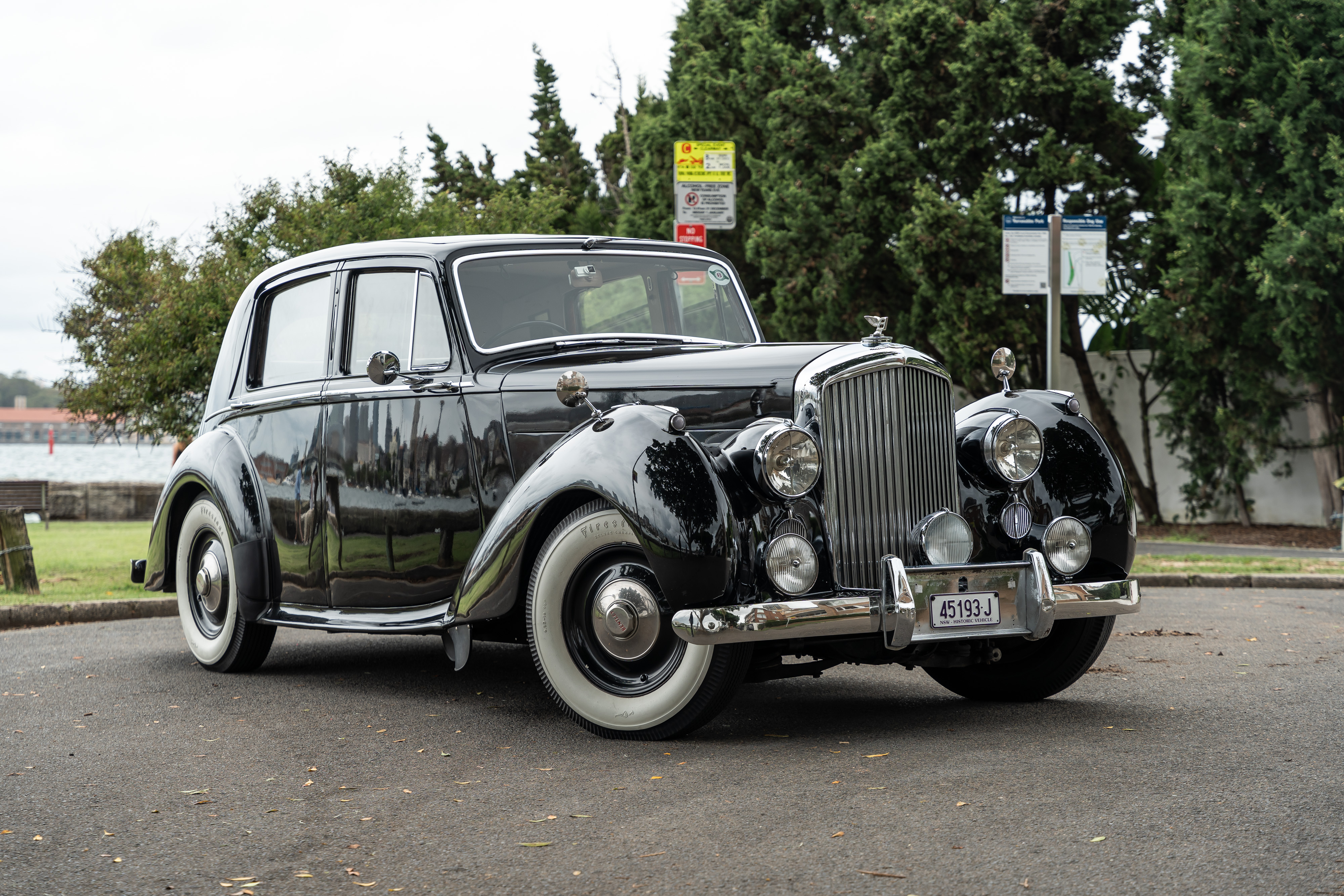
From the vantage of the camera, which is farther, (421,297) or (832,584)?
(421,297)

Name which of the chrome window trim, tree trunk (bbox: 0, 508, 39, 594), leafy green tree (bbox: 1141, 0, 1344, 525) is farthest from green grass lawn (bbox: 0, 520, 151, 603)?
leafy green tree (bbox: 1141, 0, 1344, 525)

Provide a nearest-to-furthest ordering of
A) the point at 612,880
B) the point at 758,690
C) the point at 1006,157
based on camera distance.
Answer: the point at 612,880 < the point at 758,690 < the point at 1006,157

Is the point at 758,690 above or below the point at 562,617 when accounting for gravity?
below

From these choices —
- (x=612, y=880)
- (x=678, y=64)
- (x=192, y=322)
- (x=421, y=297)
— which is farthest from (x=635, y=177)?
(x=612, y=880)

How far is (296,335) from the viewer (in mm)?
7246

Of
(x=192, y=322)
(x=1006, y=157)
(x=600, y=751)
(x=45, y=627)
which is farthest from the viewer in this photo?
(x=1006, y=157)

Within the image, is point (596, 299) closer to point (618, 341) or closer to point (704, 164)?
point (618, 341)

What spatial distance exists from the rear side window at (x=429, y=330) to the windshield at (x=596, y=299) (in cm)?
14

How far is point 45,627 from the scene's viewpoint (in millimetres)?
9570

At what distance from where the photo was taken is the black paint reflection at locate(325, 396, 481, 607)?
20.0 ft

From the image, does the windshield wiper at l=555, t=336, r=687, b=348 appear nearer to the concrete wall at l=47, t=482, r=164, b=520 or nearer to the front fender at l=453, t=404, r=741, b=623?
the front fender at l=453, t=404, r=741, b=623

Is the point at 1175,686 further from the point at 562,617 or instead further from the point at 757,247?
the point at 757,247

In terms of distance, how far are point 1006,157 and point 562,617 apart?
1358cm

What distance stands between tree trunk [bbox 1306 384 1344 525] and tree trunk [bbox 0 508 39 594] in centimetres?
1292
